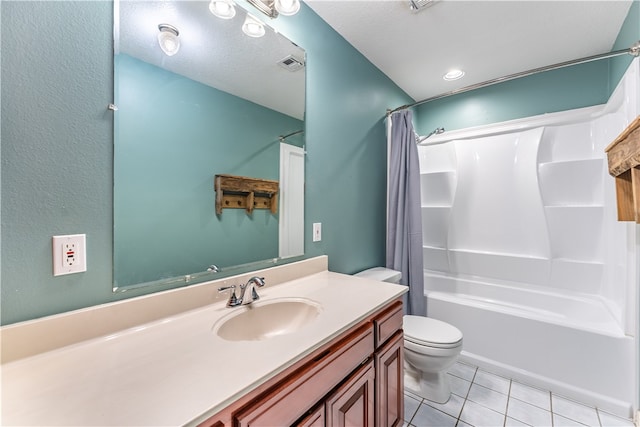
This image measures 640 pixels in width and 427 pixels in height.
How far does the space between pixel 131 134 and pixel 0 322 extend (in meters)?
0.64

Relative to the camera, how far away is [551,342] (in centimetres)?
172

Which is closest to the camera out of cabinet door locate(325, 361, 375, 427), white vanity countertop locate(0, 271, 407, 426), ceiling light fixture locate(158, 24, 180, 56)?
white vanity countertop locate(0, 271, 407, 426)

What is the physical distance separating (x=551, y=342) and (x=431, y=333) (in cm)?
85

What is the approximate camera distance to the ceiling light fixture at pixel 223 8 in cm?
112

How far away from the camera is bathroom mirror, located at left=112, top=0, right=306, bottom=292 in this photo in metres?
0.90

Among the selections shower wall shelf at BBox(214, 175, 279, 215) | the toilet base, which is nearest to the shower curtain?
the toilet base

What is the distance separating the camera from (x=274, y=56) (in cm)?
139

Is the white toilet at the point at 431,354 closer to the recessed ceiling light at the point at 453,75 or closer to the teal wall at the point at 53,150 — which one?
the teal wall at the point at 53,150

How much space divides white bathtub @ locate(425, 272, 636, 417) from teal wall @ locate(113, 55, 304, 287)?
173 cm

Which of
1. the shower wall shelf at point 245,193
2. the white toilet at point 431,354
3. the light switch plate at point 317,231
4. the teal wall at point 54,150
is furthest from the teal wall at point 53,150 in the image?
the white toilet at point 431,354

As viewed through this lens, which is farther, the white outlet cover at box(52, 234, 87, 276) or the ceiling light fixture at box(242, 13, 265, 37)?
the ceiling light fixture at box(242, 13, 265, 37)

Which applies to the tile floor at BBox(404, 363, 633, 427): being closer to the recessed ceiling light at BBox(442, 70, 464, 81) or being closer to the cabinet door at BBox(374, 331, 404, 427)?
the cabinet door at BBox(374, 331, 404, 427)

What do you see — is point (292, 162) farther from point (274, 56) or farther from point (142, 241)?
point (142, 241)

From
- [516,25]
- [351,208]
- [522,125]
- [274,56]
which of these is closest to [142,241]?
[274,56]
